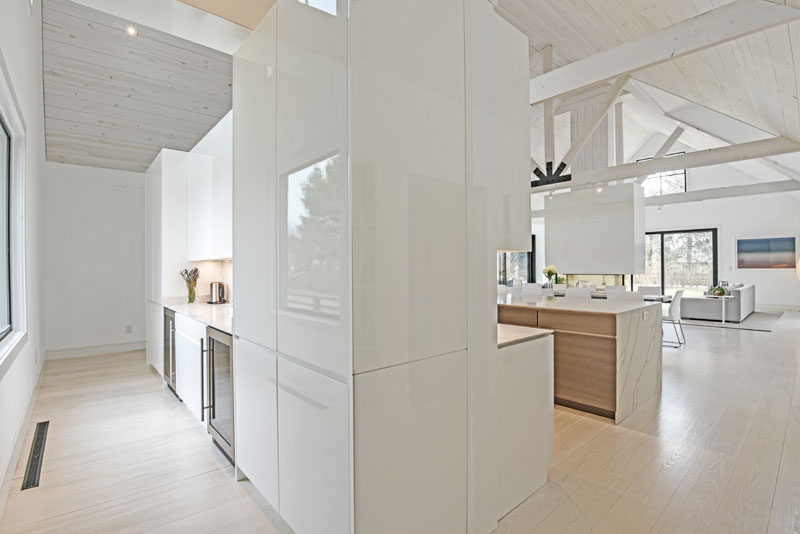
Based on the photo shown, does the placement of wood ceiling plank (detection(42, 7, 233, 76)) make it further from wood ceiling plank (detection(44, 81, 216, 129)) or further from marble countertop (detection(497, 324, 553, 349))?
marble countertop (detection(497, 324, 553, 349))

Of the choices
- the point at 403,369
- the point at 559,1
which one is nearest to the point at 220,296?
the point at 403,369

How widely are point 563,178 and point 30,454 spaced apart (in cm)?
711

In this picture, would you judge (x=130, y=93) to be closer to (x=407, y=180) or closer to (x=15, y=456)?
(x=15, y=456)

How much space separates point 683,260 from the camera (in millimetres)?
11047

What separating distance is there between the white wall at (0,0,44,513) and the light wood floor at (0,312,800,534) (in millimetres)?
267

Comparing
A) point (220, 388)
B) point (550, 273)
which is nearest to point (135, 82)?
point (220, 388)

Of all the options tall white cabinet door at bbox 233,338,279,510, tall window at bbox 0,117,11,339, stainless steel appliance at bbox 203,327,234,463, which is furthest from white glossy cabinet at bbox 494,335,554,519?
tall window at bbox 0,117,11,339

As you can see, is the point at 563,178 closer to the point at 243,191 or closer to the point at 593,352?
the point at 593,352

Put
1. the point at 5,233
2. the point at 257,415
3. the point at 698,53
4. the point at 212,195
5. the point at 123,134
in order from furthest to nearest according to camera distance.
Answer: the point at 123,134 < the point at 212,195 < the point at 698,53 < the point at 5,233 < the point at 257,415

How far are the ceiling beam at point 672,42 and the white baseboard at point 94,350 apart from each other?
247 inches

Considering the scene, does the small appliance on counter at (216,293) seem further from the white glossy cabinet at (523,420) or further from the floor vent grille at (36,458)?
the white glossy cabinet at (523,420)

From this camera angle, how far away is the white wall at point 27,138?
2113mm

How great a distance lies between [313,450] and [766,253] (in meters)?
12.8

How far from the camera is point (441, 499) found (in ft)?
5.11
